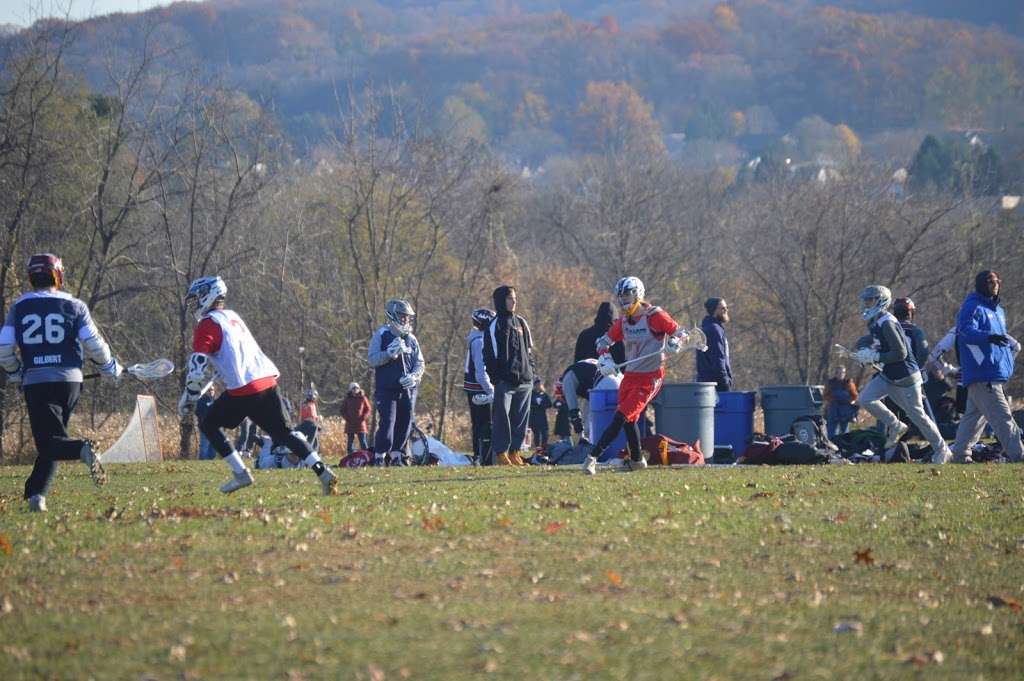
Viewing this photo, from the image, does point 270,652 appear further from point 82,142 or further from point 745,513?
point 82,142

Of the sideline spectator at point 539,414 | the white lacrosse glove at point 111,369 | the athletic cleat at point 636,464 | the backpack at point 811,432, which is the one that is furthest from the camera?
the sideline spectator at point 539,414

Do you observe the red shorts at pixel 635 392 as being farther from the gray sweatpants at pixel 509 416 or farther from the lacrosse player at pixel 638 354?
the gray sweatpants at pixel 509 416

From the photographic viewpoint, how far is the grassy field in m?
6.22

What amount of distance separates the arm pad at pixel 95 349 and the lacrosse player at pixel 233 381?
2.53 ft

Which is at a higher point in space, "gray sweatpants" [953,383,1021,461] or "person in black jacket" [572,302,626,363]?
"person in black jacket" [572,302,626,363]

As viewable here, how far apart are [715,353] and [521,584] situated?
13250mm

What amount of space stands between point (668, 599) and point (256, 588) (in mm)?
2315

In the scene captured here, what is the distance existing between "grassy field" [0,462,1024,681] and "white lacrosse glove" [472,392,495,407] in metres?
6.31

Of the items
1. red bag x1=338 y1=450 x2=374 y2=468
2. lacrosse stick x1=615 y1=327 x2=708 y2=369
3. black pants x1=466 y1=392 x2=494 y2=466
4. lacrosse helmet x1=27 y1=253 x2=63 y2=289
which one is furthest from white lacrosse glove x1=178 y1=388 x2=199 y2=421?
black pants x1=466 y1=392 x2=494 y2=466

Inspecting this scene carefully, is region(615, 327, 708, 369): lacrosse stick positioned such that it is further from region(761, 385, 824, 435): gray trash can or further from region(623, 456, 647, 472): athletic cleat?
region(761, 385, 824, 435): gray trash can

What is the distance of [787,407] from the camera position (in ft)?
64.2

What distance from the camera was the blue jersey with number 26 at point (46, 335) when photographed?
12.2 metres

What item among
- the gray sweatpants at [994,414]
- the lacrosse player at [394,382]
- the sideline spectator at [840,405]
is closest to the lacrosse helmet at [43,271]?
the lacrosse player at [394,382]

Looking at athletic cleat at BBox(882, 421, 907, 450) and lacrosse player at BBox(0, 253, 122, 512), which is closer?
lacrosse player at BBox(0, 253, 122, 512)
